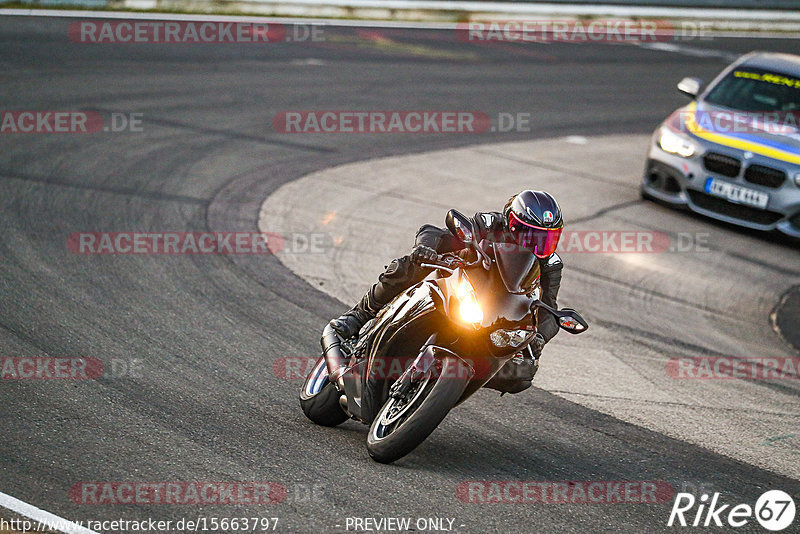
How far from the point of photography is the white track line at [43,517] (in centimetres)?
458

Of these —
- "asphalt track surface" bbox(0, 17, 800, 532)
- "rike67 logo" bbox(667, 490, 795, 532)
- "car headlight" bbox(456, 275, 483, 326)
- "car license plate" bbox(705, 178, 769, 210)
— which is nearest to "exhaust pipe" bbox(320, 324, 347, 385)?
"asphalt track surface" bbox(0, 17, 800, 532)

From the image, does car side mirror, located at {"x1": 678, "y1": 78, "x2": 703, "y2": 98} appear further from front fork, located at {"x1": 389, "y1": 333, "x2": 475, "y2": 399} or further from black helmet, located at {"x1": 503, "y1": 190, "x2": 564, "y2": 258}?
front fork, located at {"x1": 389, "y1": 333, "x2": 475, "y2": 399}

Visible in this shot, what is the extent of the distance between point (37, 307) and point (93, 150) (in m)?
4.85

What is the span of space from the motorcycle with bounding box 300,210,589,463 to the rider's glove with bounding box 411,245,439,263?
3 centimetres

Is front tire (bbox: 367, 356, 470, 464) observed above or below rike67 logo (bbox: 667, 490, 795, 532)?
above

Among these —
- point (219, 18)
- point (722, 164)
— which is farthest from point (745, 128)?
point (219, 18)

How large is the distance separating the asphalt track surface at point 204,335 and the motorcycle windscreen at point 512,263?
1190 millimetres

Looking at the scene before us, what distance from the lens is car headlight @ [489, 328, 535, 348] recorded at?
16.7 ft

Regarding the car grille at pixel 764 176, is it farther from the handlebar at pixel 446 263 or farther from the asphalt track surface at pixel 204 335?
the handlebar at pixel 446 263

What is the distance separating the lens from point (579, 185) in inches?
518

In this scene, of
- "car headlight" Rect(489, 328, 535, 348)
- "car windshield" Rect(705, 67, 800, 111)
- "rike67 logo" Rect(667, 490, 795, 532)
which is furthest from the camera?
"car windshield" Rect(705, 67, 800, 111)

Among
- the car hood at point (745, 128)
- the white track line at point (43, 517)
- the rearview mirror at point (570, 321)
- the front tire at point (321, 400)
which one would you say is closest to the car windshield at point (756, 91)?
the car hood at point (745, 128)

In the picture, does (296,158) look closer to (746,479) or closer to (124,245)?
(124,245)

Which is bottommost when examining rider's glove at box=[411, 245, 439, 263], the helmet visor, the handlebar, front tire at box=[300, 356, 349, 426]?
front tire at box=[300, 356, 349, 426]
